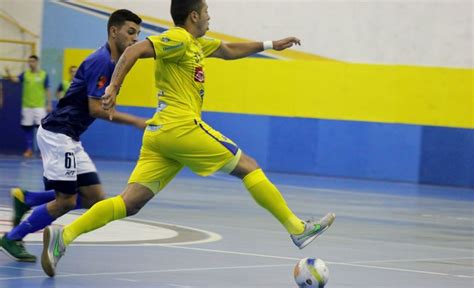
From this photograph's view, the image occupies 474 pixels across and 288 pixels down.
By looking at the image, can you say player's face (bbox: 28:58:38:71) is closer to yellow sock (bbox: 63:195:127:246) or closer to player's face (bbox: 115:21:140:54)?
player's face (bbox: 115:21:140:54)

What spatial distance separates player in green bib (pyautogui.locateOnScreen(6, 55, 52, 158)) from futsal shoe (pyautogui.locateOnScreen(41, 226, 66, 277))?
66.5 feet

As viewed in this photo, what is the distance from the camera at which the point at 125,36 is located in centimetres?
1066

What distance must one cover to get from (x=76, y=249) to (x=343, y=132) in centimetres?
1808

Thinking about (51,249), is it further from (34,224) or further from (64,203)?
(34,224)

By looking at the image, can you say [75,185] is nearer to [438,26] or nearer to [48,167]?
[48,167]

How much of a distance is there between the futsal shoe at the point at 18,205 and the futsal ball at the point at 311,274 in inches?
117

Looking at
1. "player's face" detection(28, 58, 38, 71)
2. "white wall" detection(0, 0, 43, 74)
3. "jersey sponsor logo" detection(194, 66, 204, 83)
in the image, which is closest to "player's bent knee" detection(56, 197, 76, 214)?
"jersey sponsor logo" detection(194, 66, 204, 83)

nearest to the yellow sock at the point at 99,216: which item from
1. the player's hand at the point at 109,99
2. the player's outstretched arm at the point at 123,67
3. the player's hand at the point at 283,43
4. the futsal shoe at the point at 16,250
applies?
the player's outstretched arm at the point at 123,67

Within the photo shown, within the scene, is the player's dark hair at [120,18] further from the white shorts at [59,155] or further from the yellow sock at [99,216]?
the yellow sock at [99,216]

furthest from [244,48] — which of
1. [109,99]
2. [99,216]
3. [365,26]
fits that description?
[365,26]

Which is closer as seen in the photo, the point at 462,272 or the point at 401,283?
the point at 401,283

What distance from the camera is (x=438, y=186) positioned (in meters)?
27.9

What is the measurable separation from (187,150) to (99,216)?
86 cm

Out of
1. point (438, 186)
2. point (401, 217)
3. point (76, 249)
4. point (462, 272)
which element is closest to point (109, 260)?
point (76, 249)
